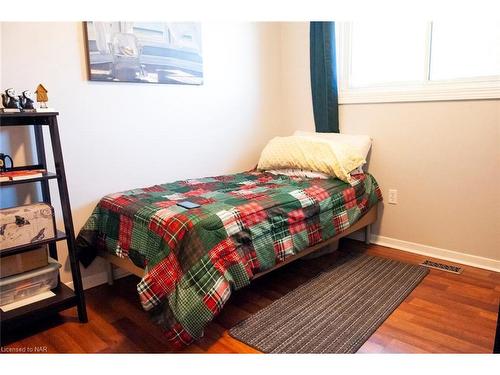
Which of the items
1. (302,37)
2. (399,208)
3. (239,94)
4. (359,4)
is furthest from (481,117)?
(239,94)

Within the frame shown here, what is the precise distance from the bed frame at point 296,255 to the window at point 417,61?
876 millimetres

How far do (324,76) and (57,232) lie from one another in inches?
85.9

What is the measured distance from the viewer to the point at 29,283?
1.86m

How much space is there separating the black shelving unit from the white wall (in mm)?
127

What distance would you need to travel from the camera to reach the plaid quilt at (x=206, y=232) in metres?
1.64

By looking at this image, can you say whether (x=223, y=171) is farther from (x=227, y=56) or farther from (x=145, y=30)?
(x=145, y=30)

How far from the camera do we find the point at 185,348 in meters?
1.70

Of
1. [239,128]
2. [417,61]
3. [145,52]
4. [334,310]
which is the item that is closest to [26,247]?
[145,52]

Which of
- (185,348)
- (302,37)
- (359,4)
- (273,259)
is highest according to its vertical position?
(302,37)

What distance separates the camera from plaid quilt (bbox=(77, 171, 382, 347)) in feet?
5.39

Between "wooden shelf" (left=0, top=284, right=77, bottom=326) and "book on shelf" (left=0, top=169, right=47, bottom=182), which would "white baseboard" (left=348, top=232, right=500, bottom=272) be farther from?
"book on shelf" (left=0, top=169, right=47, bottom=182)

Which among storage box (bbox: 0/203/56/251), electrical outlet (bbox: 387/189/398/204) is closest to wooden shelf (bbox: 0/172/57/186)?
storage box (bbox: 0/203/56/251)
